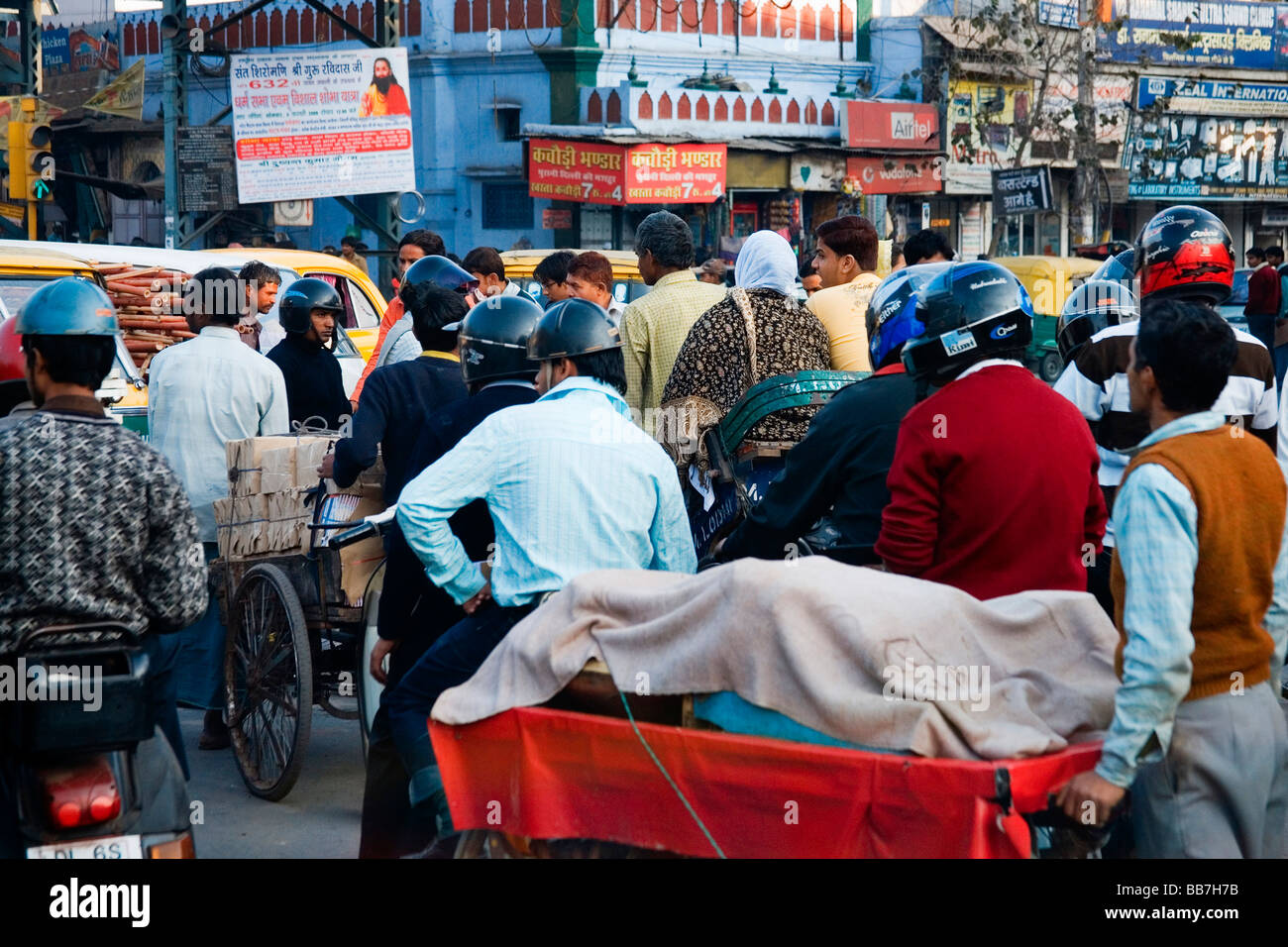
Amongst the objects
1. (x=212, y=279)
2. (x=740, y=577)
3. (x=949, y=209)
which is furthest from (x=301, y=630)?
(x=949, y=209)

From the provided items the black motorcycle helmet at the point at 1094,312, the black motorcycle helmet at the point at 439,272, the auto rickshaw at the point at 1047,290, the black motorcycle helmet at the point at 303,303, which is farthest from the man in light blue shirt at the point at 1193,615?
the auto rickshaw at the point at 1047,290

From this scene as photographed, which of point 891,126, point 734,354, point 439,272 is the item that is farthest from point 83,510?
point 891,126

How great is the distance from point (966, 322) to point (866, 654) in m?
A: 1.12

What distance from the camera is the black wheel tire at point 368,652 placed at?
625 centimetres

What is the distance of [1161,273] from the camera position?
5.68m

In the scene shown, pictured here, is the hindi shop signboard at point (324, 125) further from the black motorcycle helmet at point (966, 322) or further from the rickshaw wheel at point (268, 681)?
the black motorcycle helmet at point (966, 322)

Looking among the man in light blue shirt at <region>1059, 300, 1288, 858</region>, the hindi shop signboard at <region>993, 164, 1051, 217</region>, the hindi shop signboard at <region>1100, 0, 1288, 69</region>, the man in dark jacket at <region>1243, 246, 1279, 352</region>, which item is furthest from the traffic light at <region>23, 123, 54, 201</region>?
the hindi shop signboard at <region>1100, 0, 1288, 69</region>

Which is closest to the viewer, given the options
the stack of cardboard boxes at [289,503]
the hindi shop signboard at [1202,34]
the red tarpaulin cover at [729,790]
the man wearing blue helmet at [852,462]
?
the red tarpaulin cover at [729,790]

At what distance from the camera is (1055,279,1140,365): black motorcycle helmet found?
638 centimetres

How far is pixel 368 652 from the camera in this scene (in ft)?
20.6

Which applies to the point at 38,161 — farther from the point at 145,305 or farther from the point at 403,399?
the point at 403,399

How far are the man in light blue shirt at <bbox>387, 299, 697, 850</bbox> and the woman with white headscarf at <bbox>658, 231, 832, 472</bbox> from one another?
200 centimetres

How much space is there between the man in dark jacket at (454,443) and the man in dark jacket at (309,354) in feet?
10.7

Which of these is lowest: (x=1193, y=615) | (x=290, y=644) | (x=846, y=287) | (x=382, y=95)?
(x=290, y=644)
